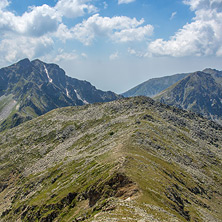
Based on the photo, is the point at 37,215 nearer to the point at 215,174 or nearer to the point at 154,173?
the point at 154,173

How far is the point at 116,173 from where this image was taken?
225 ft

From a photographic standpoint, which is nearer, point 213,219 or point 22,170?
point 213,219

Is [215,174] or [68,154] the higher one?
[68,154]

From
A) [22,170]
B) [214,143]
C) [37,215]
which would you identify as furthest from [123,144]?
[214,143]

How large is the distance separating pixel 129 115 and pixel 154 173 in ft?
347

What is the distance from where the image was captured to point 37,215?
88.0 metres

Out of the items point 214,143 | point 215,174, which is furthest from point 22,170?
point 214,143

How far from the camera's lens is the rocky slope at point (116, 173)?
194ft

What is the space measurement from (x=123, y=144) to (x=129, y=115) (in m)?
71.8

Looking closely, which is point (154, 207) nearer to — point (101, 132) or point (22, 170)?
point (101, 132)

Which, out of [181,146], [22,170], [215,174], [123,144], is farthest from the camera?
[22,170]

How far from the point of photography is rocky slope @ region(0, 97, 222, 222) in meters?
59.2

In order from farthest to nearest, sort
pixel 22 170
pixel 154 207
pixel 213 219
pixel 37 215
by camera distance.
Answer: pixel 22 170 < pixel 37 215 < pixel 213 219 < pixel 154 207

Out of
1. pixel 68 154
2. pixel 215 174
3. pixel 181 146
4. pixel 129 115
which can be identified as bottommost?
pixel 215 174
